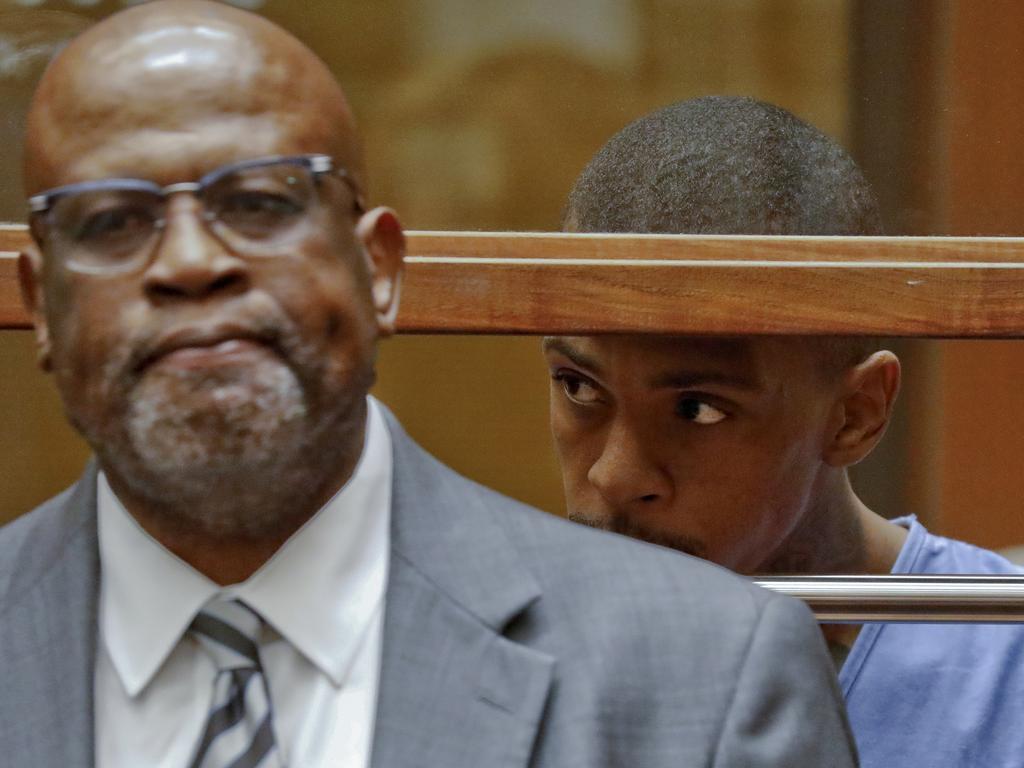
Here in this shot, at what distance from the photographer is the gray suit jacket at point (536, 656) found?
1.46 meters

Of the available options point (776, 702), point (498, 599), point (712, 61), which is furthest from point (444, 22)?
point (776, 702)

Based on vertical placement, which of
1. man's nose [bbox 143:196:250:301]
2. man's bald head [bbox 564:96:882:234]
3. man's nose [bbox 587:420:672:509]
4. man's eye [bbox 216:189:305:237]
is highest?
man's eye [bbox 216:189:305:237]

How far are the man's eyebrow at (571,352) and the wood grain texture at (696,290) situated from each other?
5.1 inches

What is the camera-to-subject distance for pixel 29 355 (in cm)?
201

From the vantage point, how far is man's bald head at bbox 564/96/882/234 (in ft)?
6.68

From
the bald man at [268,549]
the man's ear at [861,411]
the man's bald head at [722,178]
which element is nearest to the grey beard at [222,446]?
the bald man at [268,549]

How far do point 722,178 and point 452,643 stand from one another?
857 mm

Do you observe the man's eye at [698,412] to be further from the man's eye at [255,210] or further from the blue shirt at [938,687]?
the man's eye at [255,210]

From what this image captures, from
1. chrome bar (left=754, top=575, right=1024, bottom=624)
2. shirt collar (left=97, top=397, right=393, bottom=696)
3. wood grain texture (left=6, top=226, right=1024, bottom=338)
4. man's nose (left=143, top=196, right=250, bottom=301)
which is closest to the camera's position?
man's nose (left=143, top=196, right=250, bottom=301)

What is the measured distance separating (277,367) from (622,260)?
2.01ft

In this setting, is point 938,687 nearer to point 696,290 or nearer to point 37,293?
point 696,290

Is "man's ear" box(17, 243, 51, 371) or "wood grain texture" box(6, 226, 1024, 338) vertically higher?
"man's ear" box(17, 243, 51, 371)

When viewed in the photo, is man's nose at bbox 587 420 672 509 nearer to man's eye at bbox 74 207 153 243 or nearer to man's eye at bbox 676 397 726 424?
man's eye at bbox 676 397 726 424

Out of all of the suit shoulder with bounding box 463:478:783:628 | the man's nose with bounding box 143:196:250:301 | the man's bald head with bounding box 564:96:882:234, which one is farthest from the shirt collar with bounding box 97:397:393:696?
the man's bald head with bounding box 564:96:882:234
